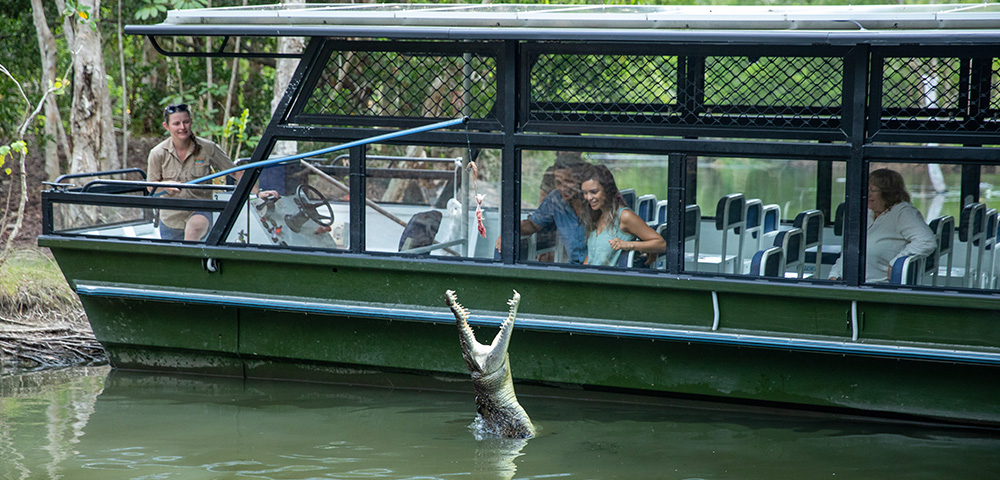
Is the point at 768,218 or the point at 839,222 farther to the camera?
the point at 768,218

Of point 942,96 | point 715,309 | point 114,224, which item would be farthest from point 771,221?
point 114,224

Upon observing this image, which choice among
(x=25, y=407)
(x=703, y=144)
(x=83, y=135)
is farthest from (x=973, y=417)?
(x=83, y=135)

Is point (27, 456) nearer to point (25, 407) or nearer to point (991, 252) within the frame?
point (25, 407)

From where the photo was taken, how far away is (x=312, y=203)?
6.27m

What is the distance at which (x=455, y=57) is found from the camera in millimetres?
5926

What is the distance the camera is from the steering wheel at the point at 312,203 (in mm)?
6234

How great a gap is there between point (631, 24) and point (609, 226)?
3.79 feet

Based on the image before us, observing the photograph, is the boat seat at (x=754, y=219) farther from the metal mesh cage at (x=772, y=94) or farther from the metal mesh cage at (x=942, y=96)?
the metal mesh cage at (x=942, y=96)

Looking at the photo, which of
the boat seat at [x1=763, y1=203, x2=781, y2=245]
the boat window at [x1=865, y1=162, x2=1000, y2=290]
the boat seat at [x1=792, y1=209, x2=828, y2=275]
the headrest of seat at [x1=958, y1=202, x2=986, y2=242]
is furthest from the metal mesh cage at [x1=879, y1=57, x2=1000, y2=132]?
the boat seat at [x1=763, y1=203, x2=781, y2=245]

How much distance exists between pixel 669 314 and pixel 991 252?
1.76m

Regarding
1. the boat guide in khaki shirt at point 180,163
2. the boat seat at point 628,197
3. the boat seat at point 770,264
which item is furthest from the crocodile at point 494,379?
the boat guide in khaki shirt at point 180,163

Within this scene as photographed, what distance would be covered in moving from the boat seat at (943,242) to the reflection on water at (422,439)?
913mm

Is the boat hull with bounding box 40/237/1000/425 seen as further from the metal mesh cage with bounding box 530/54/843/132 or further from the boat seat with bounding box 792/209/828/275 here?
the metal mesh cage with bounding box 530/54/843/132

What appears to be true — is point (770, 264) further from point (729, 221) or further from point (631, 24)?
point (631, 24)
